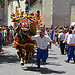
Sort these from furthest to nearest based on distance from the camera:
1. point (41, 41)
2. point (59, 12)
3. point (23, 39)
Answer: point (59, 12) < point (23, 39) < point (41, 41)

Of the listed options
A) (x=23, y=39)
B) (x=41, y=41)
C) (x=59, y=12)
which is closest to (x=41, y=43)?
(x=41, y=41)

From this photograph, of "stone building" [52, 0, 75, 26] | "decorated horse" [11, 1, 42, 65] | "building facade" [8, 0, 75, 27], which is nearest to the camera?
"decorated horse" [11, 1, 42, 65]

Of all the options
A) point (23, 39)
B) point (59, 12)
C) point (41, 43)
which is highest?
point (59, 12)

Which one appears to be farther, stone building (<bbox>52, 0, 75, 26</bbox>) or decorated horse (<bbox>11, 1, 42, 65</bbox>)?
stone building (<bbox>52, 0, 75, 26</bbox>)

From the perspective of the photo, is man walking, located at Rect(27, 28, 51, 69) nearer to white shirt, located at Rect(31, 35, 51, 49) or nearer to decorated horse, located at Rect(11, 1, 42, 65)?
white shirt, located at Rect(31, 35, 51, 49)

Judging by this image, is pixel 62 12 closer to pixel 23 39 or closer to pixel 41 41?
pixel 23 39

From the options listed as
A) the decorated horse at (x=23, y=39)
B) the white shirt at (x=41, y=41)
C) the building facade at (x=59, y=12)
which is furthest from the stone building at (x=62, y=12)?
the white shirt at (x=41, y=41)

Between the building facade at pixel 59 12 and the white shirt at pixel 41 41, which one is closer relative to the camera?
the white shirt at pixel 41 41

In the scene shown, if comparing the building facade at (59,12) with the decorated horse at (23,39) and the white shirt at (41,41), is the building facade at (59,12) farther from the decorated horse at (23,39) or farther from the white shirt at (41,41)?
the white shirt at (41,41)

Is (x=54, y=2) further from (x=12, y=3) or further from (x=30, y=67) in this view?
(x=30, y=67)

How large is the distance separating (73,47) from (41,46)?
261cm

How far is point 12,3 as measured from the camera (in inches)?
2099

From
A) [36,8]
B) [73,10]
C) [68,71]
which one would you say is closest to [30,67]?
[68,71]

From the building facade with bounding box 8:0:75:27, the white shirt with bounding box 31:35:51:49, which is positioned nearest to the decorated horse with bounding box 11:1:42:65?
the white shirt with bounding box 31:35:51:49
